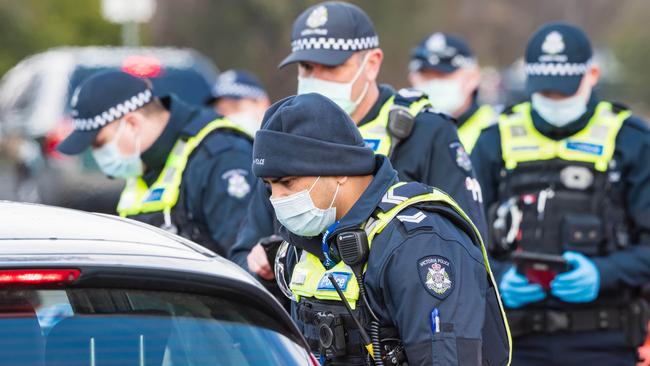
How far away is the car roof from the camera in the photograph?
3.01 meters

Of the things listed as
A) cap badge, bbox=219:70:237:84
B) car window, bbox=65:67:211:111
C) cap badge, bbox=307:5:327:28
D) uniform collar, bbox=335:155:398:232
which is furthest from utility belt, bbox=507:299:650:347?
car window, bbox=65:67:211:111

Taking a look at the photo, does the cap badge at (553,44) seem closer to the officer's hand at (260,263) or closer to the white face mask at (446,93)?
the officer's hand at (260,263)

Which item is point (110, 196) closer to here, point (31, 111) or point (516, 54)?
point (31, 111)

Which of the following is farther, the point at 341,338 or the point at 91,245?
the point at 341,338

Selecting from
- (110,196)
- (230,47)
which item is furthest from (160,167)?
(230,47)

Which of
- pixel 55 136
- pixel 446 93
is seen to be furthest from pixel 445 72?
pixel 55 136

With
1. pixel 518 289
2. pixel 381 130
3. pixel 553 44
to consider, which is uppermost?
pixel 553 44

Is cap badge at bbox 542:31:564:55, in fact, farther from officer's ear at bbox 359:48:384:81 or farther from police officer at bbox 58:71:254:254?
police officer at bbox 58:71:254:254

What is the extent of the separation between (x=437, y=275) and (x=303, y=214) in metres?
0.43

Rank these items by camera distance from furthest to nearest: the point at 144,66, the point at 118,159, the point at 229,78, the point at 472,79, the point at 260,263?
the point at 144,66 < the point at 229,78 < the point at 472,79 < the point at 118,159 < the point at 260,263

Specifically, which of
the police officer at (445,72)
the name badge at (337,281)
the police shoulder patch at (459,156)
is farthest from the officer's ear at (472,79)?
the name badge at (337,281)

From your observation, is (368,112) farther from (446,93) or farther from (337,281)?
(446,93)

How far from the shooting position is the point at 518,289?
5.74 m

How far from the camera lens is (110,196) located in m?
12.8
